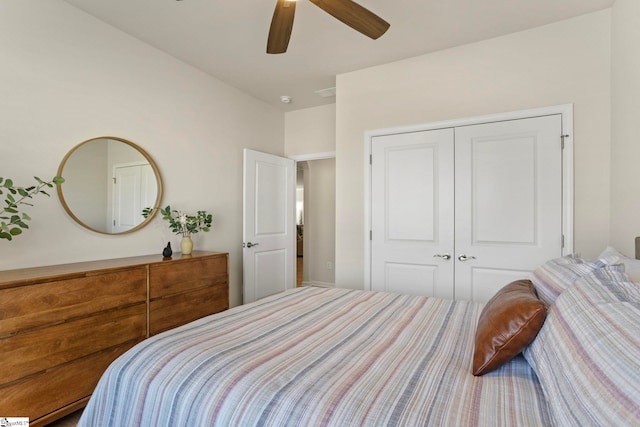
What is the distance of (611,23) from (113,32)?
12.4 feet

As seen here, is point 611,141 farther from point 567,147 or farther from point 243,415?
point 243,415

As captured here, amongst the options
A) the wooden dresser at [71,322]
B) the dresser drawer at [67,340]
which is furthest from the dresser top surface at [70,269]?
the dresser drawer at [67,340]

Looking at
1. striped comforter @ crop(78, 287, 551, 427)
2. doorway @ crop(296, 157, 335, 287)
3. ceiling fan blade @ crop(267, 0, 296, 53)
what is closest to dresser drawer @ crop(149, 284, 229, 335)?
striped comforter @ crop(78, 287, 551, 427)

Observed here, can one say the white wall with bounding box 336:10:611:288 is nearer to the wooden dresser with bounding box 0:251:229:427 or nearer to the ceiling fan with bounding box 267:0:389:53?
the ceiling fan with bounding box 267:0:389:53

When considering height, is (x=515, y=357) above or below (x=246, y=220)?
below

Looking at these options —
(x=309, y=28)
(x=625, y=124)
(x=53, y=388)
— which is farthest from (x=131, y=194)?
(x=625, y=124)

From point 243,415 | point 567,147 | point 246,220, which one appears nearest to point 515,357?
point 243,415

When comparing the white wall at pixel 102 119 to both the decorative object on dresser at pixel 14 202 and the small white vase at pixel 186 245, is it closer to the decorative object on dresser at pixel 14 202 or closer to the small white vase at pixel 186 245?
the decorative object on dresser at pixel 14 202

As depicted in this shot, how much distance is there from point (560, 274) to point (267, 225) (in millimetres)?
3124

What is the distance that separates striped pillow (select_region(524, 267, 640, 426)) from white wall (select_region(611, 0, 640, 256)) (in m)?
1.40

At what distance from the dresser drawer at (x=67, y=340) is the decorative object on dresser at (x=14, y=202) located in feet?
1.93

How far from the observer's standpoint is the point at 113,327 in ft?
6.84

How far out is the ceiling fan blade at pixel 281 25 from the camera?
176 cm

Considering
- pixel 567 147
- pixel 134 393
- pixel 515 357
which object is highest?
pixel 567 147
